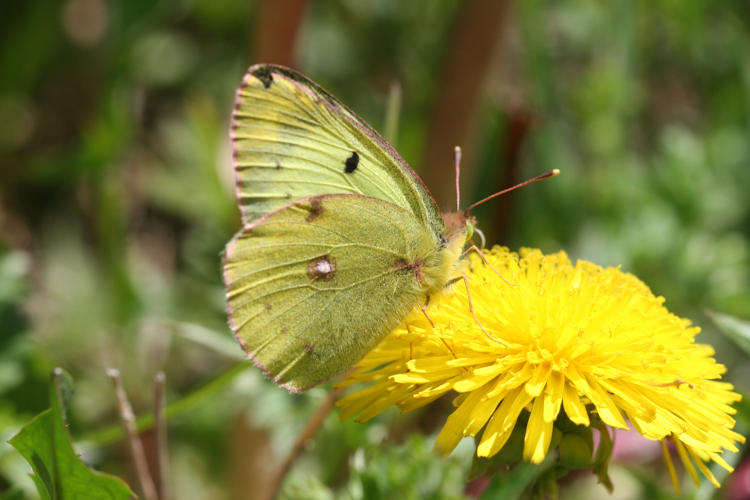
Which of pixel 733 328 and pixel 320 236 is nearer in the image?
pixel 733 328

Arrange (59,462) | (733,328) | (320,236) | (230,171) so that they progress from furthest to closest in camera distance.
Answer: (230,171) < (320,236) < (733,328) < (59,462)

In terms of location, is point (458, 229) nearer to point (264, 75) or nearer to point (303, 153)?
point (303, 153)

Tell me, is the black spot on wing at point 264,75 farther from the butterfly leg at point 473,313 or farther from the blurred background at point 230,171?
the blurred background at point 230,171

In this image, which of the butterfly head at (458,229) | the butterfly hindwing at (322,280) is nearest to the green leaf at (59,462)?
the butterfly hindwing at (322,280)

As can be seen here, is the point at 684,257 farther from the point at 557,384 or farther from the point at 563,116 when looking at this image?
the point at 557,384

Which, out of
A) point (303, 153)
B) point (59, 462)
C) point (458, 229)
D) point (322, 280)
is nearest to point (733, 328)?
point (458, 229)

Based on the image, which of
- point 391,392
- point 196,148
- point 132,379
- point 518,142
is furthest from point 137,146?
point 391,392
